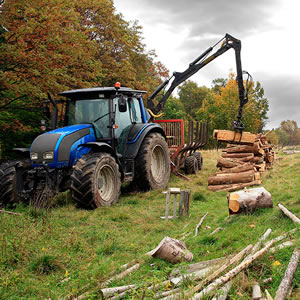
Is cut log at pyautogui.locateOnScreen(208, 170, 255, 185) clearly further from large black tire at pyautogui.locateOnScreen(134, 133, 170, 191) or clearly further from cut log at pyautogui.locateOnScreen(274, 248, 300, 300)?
cut log at pyautogui.locateOnScreen(274, 248, 300, 300)

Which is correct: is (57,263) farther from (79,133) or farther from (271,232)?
(79,133)

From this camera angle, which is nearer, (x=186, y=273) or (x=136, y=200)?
(x=186, y=273)

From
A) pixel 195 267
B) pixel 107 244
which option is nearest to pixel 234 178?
pixel 107 244

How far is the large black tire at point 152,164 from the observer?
9.26 meters

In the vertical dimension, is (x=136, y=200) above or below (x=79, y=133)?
below

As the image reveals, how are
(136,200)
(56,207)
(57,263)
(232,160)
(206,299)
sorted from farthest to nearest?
(232,160), (136,200), (56,207), (57,263), (206,299)

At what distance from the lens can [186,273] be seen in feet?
12.3

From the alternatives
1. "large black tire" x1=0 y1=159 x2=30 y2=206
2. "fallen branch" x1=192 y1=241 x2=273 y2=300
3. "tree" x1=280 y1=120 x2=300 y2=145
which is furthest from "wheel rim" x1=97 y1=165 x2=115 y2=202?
"tree" x1=280 y1=120 x2=300 y2=145

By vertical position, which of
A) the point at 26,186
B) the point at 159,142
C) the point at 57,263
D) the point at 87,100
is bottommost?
the point at 57,263

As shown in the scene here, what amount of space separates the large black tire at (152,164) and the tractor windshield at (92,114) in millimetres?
1281

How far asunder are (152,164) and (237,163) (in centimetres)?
292

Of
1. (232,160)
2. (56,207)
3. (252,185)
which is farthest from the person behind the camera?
(232,160)

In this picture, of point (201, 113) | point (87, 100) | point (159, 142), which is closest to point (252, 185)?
point (159, 142)

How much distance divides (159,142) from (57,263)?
6177mm
